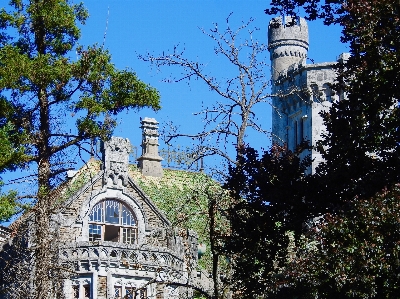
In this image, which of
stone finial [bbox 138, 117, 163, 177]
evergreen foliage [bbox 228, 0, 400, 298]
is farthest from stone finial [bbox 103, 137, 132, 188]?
evergreen foliage [bbox 228, 0, 400, 298]

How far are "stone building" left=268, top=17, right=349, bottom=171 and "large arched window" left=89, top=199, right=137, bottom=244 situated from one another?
29.3m

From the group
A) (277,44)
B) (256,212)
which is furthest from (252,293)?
(277,44)

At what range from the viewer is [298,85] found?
69188mm

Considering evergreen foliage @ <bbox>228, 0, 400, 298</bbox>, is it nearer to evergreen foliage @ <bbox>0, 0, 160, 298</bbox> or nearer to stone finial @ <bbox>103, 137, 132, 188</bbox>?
evergreen foliage @ <bbox>0, 0, 160, 298</bbox>

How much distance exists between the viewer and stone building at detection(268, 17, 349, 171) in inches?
2672

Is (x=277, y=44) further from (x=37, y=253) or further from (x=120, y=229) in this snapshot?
(x=37, y=253)

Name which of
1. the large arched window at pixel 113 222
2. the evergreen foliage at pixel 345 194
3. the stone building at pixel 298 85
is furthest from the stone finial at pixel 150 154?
the evergreen foliage at pixel 345 194

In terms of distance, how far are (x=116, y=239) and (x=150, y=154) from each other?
10.8 meters

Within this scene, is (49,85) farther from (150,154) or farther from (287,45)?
(287,45)

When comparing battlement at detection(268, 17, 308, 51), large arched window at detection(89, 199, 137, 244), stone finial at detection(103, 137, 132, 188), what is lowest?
large arched window at detection(89, 199, 137, 244)

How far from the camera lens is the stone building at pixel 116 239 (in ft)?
102

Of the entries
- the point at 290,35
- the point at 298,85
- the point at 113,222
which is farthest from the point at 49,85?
the point at 290,35

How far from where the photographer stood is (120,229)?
111ft

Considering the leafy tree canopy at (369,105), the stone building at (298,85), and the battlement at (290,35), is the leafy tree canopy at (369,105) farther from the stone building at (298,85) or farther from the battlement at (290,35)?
the battlement at (290,35)
